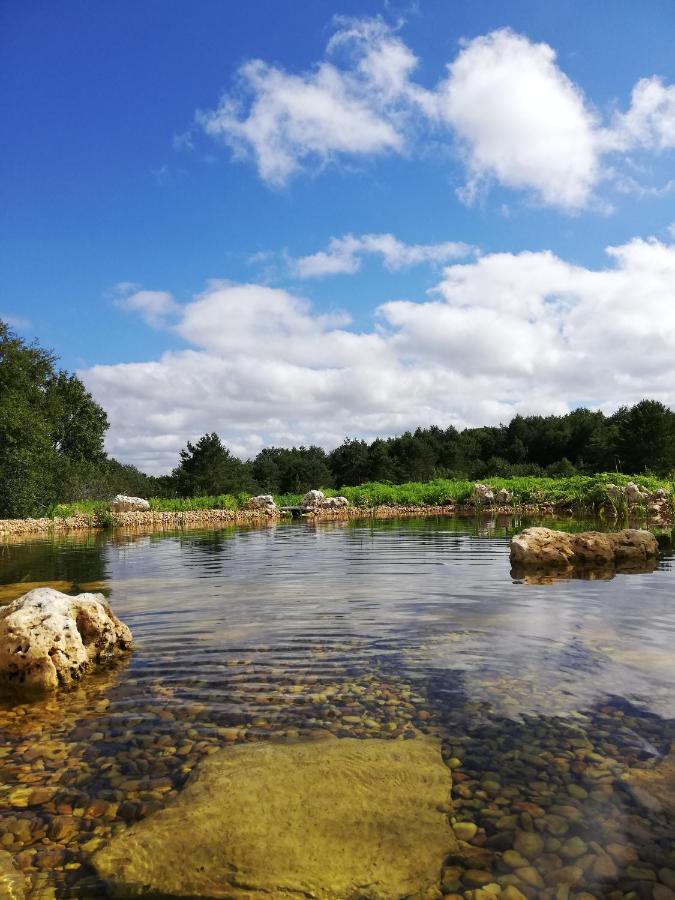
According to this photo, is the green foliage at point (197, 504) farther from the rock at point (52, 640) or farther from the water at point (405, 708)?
the rock at point (52, 640)

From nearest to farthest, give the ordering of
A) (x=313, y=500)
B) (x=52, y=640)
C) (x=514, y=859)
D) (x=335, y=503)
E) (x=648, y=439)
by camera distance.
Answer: (x=514, y=859)
(x=52, y=640)
(x=335, y=503)
(x=313, y=500)
(x=648, y=439)

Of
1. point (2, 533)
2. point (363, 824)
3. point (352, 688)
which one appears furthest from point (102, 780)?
point (2, 533)

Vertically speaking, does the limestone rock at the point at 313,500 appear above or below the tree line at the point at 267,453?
below

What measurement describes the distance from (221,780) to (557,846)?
1863mm

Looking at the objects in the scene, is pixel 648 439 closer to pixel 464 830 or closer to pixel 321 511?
pixel 321 511

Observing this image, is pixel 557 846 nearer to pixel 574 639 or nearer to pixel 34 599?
pixel 574 639

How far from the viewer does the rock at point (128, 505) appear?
3225cm

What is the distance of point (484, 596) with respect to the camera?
8.74 meters

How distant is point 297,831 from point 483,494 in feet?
101

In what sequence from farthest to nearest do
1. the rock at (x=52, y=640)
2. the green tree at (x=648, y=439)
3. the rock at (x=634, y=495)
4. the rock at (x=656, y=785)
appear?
the green tree at (x=648, y=439), the rock at (x=634, y=495), the rock at (x=52, y=640), the rock at (x=656, y=785)

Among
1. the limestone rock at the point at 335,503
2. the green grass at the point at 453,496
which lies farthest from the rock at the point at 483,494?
the limestone rock at the point at 335,503

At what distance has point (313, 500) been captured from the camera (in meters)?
37.2

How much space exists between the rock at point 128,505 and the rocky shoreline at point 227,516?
0.68m

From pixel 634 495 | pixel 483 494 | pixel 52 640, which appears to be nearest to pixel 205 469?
pixel 483 494
